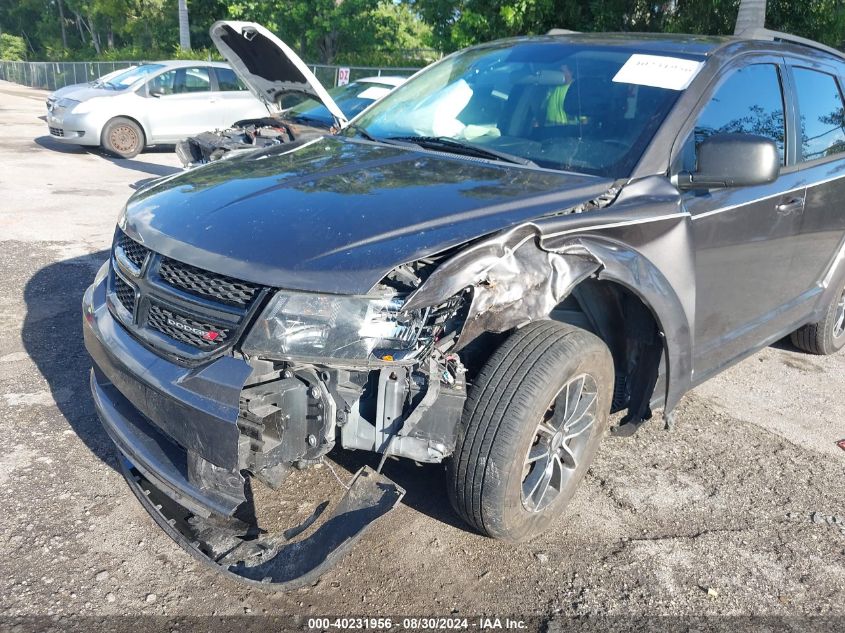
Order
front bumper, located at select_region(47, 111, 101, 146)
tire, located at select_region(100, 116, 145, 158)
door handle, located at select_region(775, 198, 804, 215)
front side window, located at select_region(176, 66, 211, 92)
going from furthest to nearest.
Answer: front side window, located at select_region(176, 66, 211, 92), tire, located at select_region(100, 116, 145, 158), front bumper, located at select_region(47, 111, 101, 146), door handle, located at select_region(775, 198, 804, 215)

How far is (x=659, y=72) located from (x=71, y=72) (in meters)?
38.9

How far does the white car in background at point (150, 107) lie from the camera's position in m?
12.6

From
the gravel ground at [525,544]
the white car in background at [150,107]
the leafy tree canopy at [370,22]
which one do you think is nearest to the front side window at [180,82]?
the white car in background at [150,107]

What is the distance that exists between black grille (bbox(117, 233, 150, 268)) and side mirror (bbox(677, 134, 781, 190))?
2266 millimetres

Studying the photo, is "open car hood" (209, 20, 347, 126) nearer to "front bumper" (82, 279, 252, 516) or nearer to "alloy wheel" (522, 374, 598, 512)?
"front bumper" (82, 279, 252, 516)

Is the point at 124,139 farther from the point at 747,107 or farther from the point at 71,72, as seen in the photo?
the point at 71,72

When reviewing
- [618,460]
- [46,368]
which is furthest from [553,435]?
[46,368]

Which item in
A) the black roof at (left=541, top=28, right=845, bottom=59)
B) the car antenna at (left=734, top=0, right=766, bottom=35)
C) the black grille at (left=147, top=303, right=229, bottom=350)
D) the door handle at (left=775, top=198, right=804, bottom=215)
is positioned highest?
the car antenna at (left=734, top=0, right=766, bottom=35)

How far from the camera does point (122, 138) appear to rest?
12984 millimetres

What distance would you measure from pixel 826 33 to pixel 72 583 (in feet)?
38.1

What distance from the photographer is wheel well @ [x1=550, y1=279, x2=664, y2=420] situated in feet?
9.81

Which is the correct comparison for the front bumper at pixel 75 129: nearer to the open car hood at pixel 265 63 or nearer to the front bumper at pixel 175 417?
the open car hood at pixel 265 63

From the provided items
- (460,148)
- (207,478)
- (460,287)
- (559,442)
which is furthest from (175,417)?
(460,148)

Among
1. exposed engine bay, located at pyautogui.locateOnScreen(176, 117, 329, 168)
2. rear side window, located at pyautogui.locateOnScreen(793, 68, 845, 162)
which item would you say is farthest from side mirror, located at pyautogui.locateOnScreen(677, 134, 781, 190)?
exposed engine bay, located at pyautogui.locateOnScreen(176, 117, 329, 168)
